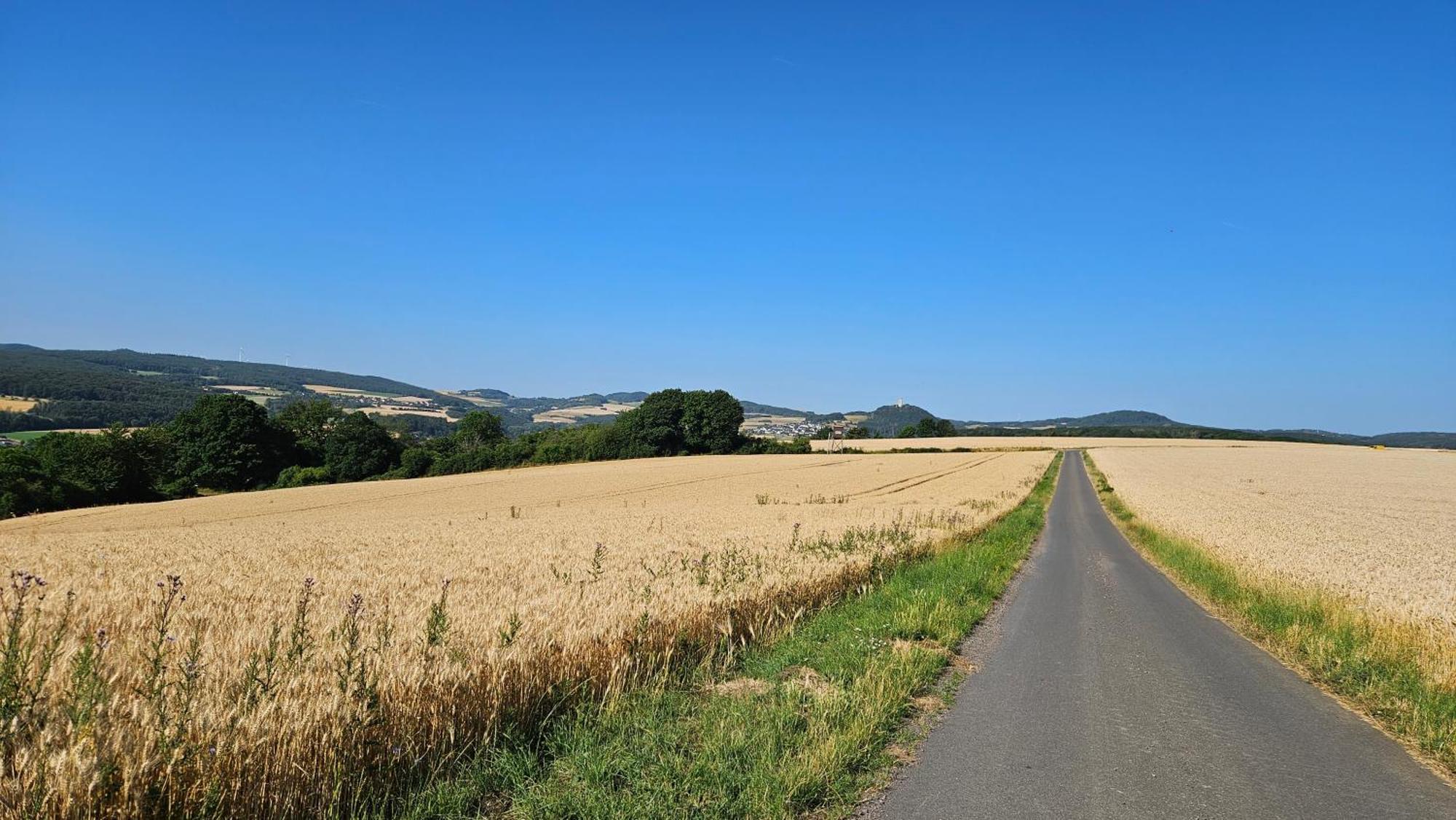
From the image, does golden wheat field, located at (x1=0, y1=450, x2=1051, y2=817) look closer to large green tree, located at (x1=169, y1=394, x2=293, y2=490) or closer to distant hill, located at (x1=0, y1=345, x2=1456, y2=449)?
large green tree, located at (x1=169, y1=394, x2=293, y2=490)

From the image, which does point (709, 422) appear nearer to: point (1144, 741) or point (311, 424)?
point (311, 424)

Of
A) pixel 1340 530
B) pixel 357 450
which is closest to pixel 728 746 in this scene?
pixel 1340 530

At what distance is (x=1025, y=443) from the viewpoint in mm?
131250

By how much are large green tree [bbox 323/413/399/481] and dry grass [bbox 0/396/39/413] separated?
177 ft

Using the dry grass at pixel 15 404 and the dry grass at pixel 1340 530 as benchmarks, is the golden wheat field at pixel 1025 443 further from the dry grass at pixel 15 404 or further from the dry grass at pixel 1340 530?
the dry grass at pixel 15 404

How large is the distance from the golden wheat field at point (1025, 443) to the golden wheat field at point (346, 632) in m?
95.4

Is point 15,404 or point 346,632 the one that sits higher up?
point 346,632

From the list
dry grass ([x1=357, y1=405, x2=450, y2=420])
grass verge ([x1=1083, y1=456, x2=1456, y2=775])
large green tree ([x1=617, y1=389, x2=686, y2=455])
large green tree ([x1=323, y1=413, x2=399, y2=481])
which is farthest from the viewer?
dry grass ([x1=357, y1=405, x2=450, y2=420])

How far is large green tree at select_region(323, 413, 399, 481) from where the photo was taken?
268 feet

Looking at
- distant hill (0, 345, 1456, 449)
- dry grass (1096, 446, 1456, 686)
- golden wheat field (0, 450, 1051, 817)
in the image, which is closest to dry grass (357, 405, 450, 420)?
distant hill (0, 345, 1456, 449)

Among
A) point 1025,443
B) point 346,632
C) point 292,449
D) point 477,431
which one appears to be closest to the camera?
point 346,632

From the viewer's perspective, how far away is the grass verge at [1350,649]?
20.7 ft

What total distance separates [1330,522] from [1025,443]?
112 metres

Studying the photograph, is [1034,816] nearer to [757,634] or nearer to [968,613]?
[757,634]
